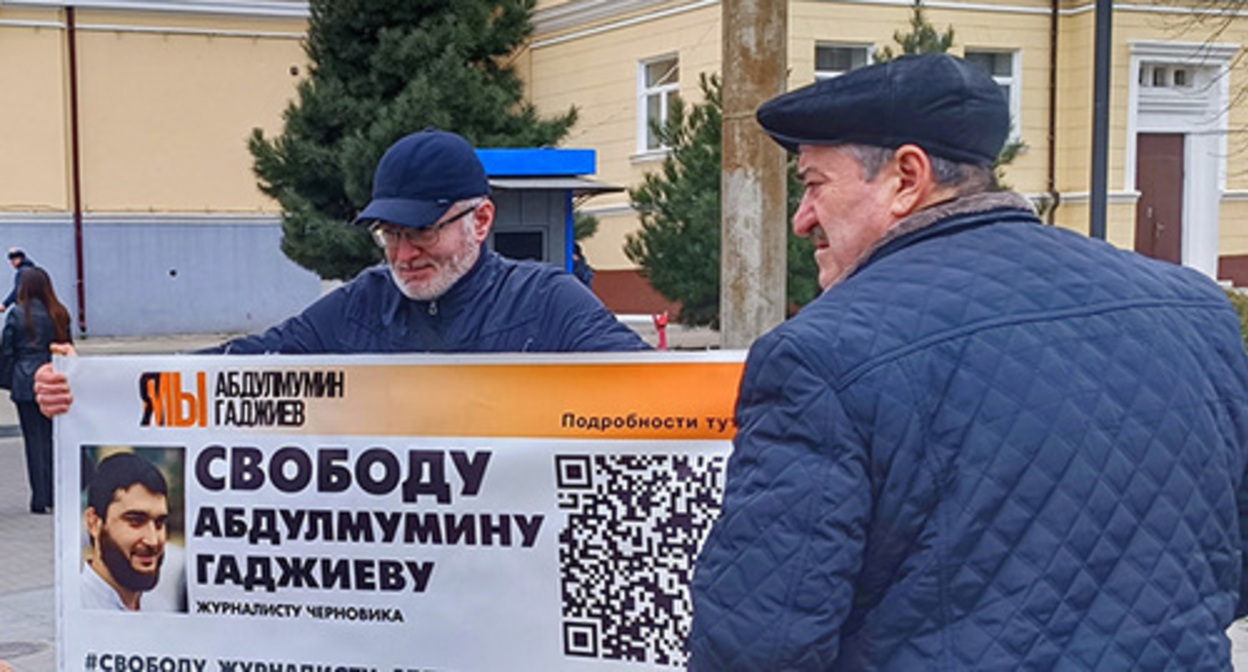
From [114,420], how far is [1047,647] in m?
2.55

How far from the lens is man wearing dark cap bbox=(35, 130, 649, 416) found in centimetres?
350

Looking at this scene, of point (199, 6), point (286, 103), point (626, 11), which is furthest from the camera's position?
point (199, 6)

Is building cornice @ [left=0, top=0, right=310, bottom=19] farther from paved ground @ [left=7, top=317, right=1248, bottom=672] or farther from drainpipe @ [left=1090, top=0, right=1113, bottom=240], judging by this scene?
drainpipe @ [left=1090, top=0, right=1113, bottom=240]

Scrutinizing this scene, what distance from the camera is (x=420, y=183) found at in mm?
3504

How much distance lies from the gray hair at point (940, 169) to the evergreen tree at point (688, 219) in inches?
481

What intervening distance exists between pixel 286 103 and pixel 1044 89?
42.7 feet

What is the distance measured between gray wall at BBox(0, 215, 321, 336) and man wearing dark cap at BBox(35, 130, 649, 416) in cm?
2306

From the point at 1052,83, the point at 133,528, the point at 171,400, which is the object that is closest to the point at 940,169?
the point at 171,400

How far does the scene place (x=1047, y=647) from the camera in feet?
5.65

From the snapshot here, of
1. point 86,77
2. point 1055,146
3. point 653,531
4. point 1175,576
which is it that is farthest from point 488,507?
point 86,77

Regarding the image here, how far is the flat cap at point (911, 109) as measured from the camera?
6.11ft

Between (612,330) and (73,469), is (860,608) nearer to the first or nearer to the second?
(612,330)

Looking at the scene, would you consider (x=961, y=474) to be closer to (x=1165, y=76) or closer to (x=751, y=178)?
(x=751, y=178)

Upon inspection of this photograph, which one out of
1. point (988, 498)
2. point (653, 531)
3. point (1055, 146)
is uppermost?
point (1055, 146)
